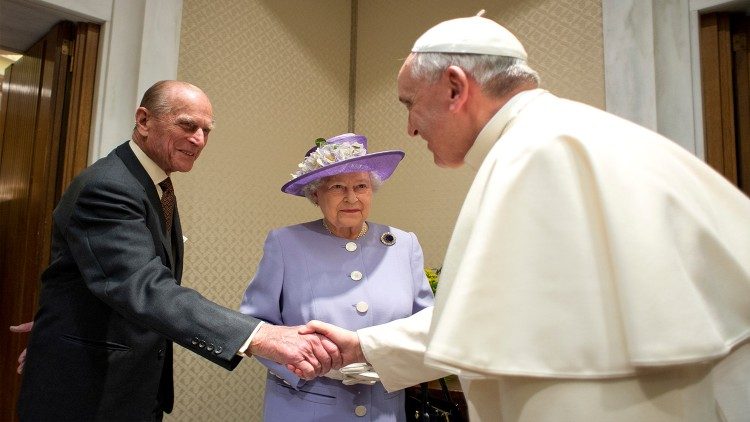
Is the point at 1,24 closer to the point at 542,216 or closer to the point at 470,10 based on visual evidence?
the point at 470,10

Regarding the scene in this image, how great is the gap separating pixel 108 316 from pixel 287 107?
8.05ft

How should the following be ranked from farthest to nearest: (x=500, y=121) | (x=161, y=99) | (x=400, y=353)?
1. (x=161, y=99)
2. (x=400, y=353)
3. (x=500, y=121)

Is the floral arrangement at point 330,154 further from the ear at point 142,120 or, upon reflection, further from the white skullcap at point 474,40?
the white skullcap at point 474,40

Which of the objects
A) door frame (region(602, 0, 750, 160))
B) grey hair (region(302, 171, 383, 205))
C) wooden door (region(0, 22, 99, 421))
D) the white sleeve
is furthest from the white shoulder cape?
wooden door (region(0, 22, 99, 421))

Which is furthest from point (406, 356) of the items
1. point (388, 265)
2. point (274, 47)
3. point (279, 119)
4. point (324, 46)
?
point (324, 46)

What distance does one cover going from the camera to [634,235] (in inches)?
35.6

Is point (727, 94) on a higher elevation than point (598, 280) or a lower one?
higher

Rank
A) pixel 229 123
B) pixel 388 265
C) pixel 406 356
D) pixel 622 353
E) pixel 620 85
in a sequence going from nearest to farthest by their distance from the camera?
pixel 622 353, pixel 406 356, pixel 388 265, pixel 620 85, pixel 229 123

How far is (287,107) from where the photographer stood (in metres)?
3.99

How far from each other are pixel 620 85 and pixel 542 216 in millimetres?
2424

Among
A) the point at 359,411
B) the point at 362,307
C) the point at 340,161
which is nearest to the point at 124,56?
the point at 340,161

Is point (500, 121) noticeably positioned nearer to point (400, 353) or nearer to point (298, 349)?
point (400, 353)

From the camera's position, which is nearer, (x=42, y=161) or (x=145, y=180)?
(x=145, y=180)

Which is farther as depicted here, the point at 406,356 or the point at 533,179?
the point at 406,356
